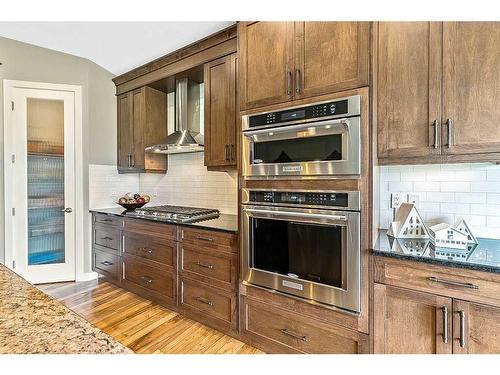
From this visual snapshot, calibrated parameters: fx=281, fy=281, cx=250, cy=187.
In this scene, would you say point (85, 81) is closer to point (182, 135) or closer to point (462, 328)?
point (182, 135)

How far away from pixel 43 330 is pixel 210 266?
71.7 inches

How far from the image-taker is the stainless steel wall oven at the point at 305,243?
5.60 ft

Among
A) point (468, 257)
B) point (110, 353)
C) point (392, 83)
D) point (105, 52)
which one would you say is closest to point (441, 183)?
point (468, 257)

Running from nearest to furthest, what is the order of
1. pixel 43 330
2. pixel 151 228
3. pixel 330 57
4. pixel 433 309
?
pixel 43 330, pixel 433 309, pixel 330 57, pixel 151 228

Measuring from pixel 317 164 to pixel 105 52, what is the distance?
278cm

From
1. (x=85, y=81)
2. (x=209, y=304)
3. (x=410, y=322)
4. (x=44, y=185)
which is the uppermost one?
(x=85, y=81)

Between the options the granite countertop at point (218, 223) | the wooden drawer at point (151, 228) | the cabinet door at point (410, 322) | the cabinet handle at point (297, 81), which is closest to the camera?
Result: the cabinet door at point (410, 322)

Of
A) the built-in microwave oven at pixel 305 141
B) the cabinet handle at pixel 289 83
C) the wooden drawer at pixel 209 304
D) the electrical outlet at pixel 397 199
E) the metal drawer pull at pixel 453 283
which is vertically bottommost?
the wooden drawer at pixel 209 304

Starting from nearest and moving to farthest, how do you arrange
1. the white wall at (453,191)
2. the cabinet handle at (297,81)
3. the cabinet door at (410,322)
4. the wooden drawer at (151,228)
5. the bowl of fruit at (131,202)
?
1. the cabinet door at (410,322)
2. the white wall at (453,191)
3. the cabinet handle at (297,81)
4. the wooden drawer at (151,228)
5. the bowl of fruit at (131,202)

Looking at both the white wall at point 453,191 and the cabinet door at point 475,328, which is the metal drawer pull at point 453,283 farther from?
the white wall at point 453,191

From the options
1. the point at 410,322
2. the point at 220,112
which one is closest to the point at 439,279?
the point at 410,322

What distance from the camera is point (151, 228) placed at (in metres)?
2.92

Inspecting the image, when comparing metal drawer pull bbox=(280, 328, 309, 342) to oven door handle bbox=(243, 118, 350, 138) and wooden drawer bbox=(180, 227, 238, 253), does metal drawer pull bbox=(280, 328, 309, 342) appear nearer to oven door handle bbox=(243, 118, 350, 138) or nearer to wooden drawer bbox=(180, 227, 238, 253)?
wooden drawer bbox=(180, 227, 238, 253)

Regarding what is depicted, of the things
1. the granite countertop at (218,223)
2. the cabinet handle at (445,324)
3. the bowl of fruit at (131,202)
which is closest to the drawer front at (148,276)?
the granite countertop at (218,223)
